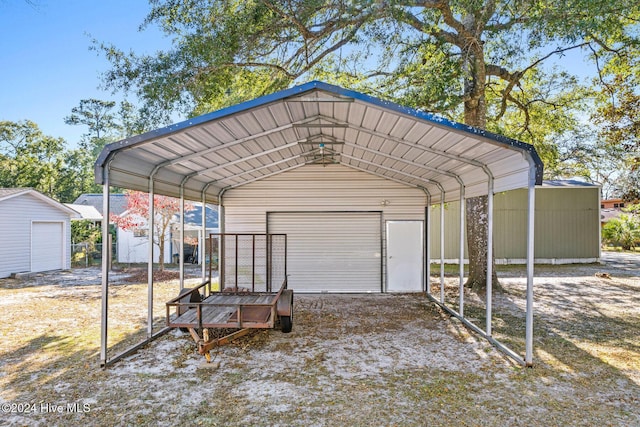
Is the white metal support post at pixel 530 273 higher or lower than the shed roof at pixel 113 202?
lower

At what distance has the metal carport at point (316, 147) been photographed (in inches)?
172

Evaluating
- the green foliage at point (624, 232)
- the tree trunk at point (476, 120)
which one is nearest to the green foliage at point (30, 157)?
the tree trunk at point (476, 120)

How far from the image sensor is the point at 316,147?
305 inches

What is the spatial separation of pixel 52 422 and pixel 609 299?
35.1 ft

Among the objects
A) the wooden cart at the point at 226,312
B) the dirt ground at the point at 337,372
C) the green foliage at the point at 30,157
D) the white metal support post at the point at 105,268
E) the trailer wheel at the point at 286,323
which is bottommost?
the dirt ground at the point at 337,372

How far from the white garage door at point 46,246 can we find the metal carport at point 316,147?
900 centimetres

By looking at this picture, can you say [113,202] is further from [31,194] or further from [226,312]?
[226,312]

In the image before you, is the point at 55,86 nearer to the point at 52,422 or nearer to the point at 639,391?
the point at 52,422

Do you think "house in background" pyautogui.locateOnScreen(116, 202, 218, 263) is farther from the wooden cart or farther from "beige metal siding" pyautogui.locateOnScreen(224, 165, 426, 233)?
the wooden cart

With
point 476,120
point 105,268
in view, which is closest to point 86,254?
point 105,268

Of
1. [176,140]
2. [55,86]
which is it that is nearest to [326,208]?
[176,140]

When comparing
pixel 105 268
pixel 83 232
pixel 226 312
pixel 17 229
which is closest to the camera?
pixel 105 268

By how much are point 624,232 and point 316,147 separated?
70.6ft

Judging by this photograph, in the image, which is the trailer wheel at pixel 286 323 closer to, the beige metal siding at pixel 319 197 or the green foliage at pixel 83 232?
the beige metal siding at pixel 319 197
